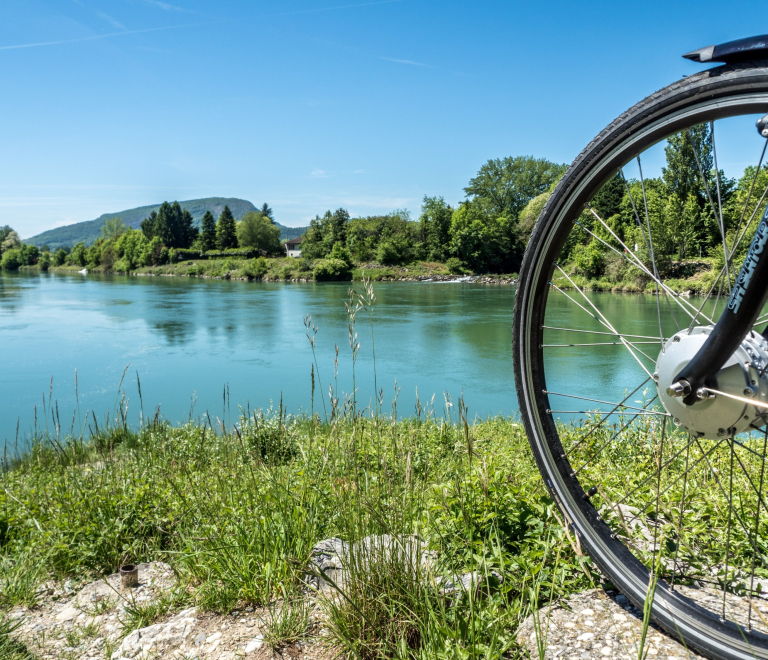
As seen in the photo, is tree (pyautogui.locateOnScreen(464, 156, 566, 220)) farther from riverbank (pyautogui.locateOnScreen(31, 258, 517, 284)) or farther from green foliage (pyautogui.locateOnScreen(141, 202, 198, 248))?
green foliage (pyautogui.locateOnScreen(141, 202, 198, 248))

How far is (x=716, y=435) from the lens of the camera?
1.25m

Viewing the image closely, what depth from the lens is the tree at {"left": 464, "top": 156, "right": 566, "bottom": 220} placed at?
223 feet

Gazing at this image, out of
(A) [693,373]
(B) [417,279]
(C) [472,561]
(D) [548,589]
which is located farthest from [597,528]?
(B) [417,279]

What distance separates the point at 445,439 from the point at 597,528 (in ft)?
8.71

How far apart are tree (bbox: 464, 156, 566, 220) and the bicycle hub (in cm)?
6820

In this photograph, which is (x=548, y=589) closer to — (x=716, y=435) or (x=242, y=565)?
(x=716, y=435)

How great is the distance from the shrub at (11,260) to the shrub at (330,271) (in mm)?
57109

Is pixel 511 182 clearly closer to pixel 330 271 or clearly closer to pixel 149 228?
pixel 330 271

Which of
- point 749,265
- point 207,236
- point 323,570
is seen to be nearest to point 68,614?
point 323,570

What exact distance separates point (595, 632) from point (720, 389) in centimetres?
71

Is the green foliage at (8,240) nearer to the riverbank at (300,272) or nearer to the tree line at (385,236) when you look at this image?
the tree line at (385,236)

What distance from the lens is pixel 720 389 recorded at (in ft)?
4.01

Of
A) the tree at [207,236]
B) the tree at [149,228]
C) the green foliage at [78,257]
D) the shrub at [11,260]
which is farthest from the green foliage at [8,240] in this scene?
the tree at [207,236]

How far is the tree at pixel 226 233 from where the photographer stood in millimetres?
70812
